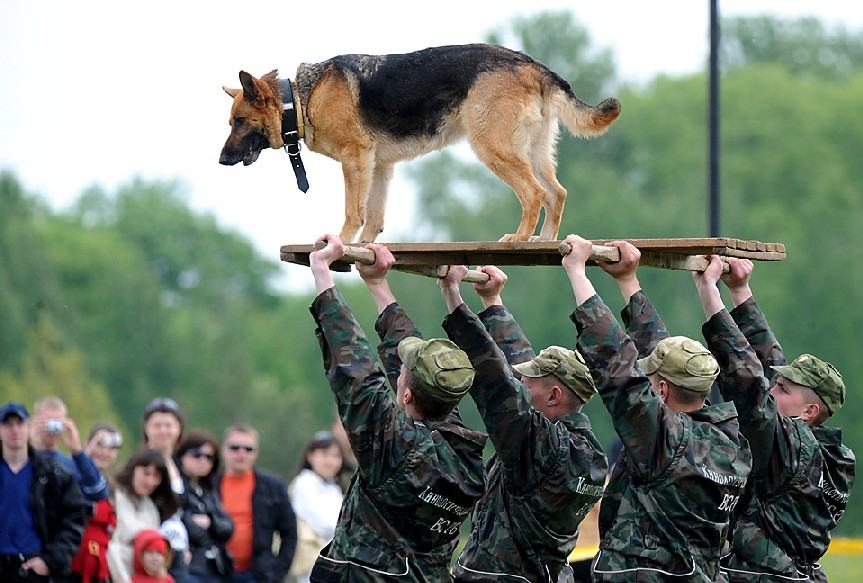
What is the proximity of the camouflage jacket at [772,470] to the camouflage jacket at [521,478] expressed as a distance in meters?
0.80

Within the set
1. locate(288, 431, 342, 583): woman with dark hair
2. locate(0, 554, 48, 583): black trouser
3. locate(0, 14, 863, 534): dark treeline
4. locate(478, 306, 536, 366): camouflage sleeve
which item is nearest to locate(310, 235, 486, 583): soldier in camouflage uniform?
locate(478, 306, 536, 366): camouflage sleeve

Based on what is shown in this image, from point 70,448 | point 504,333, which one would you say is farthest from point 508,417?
point 70,448

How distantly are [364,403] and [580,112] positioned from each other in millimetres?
2704

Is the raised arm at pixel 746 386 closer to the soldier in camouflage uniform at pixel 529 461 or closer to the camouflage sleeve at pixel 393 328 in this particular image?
the soldier in camouflage uniform at pixel 529 461

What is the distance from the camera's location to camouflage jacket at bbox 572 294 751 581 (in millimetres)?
6621

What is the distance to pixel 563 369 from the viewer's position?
7.31 m

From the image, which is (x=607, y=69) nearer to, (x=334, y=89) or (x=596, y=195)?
(x=596, y=195)

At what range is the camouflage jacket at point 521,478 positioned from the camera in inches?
271

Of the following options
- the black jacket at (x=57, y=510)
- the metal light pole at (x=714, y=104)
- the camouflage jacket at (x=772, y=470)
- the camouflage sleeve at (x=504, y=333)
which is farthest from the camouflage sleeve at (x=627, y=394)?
the metal light pole at (x=714, y=104)

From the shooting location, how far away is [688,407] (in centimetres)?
707

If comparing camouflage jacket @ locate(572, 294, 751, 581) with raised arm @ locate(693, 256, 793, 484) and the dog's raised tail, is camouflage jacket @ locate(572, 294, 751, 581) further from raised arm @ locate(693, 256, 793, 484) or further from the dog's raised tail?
the dog's raised tail

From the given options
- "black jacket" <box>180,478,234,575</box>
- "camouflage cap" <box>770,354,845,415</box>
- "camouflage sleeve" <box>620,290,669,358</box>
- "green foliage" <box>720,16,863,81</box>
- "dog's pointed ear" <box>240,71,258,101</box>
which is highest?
"green foliage" <box>720,16,863,81</box>

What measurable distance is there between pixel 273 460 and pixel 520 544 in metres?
35.8

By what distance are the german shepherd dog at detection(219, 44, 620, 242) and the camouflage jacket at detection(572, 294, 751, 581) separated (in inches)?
60.4
